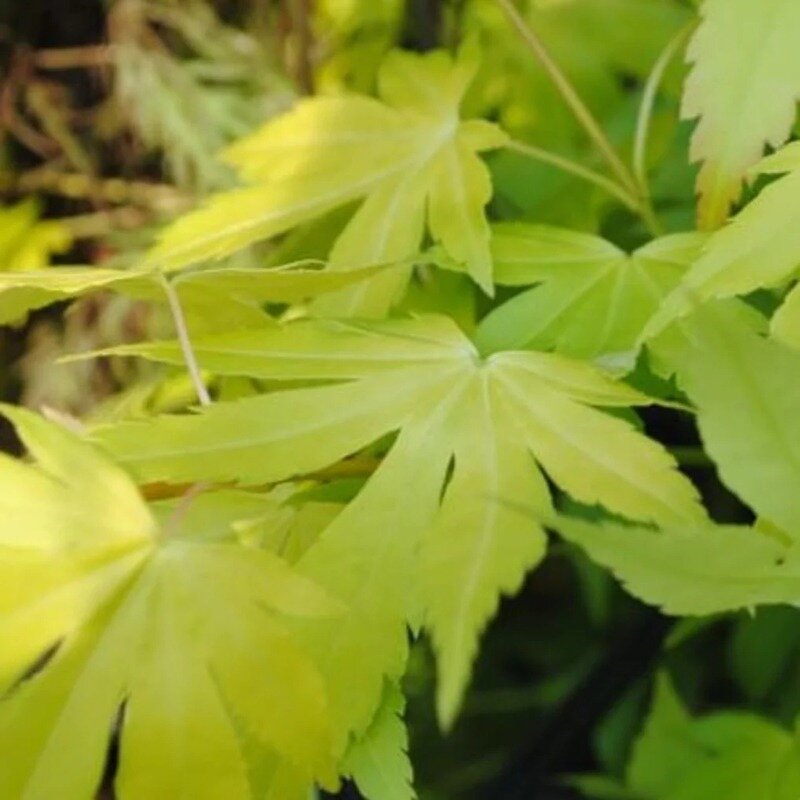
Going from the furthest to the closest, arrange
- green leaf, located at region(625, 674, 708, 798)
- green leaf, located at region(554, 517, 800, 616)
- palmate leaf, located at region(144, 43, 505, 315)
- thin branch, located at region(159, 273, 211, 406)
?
1. green leaf, located at region(625, 674, 708, 798)
2. palmate leaf, located at region(144, 43, 505, 315)
3. thin branch, located at region(159, 273, 211, 406)
4. green leaf, located at region(554, 517, 800, 616)

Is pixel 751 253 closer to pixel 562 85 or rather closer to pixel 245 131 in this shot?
pixel 562 85

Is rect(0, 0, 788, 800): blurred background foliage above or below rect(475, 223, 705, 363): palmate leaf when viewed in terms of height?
below

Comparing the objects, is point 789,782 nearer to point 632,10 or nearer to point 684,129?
point 684,129

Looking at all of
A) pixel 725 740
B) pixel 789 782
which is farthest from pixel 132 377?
pixel 789 782

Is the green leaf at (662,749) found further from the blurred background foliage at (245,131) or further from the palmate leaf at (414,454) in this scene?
the palmate leaf at (414,454)

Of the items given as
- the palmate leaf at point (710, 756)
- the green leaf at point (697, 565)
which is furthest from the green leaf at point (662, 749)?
the green leaf at point (697, 565)

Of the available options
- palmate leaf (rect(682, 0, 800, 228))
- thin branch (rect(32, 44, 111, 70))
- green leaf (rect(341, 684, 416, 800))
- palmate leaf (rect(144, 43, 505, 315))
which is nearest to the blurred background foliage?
thin branch (rect(32, 44, 111, 70))

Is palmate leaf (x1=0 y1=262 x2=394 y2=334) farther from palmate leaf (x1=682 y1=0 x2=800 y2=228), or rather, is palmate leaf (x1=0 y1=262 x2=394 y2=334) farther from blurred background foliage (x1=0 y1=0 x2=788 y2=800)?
blurred background foliage (x1=0 y1=0 x2=788 y2=800)
